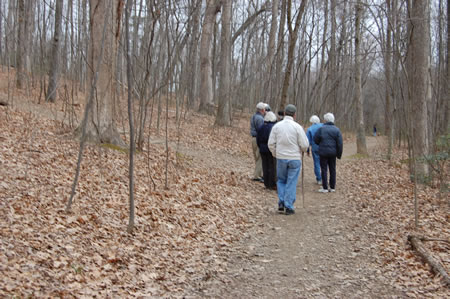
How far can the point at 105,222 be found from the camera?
5594mm

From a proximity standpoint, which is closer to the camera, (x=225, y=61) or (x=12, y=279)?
(x=12, y=279)

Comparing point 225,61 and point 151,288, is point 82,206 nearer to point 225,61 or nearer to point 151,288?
point 151,288

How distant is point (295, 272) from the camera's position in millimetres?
4906

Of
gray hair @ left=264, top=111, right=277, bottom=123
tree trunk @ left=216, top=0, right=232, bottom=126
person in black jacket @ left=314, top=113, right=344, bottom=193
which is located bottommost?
A: person in black jacket @ left=314, top=113, right=344, bottom=193

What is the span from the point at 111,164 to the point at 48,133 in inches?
107

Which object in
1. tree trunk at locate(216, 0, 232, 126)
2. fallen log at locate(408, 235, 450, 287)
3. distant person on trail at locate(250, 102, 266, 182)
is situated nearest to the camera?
fallen log at locate(408, 235, 450, 287)

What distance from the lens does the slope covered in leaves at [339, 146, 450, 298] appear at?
4.51 metres

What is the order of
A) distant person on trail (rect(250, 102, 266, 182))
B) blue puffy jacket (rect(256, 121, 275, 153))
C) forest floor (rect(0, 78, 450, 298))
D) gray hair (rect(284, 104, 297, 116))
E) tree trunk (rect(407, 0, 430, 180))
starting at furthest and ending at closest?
tree trunk (rect(407, 0, 430, 180)) < distant person on trail (rect(250, 102, 266, 182)) < blue puffy jacket (rect(256, 121, 275, 153)) < gray hair (rect(284, 104, 297, 116)) < forest floor (rect(0, 78, 450, 298))

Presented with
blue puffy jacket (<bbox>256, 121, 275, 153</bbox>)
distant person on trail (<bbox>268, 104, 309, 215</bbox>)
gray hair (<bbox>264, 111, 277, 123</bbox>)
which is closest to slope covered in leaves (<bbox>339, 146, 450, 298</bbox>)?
distant person on trail (<bbox>268, 104, 309, 215</bbox>)

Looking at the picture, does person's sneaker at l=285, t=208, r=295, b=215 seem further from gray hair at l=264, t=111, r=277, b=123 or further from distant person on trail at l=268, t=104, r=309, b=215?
gray hair at l=264, t=111, r=277, b=123

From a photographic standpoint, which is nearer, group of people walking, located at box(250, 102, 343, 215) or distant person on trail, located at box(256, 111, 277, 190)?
group of people walking, located at box(250, 102, 343, 215)

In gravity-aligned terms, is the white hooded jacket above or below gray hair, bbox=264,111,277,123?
below

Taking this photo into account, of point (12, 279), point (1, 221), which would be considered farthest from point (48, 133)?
point (12, 279)

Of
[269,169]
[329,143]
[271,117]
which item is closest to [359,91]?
[329,143]
